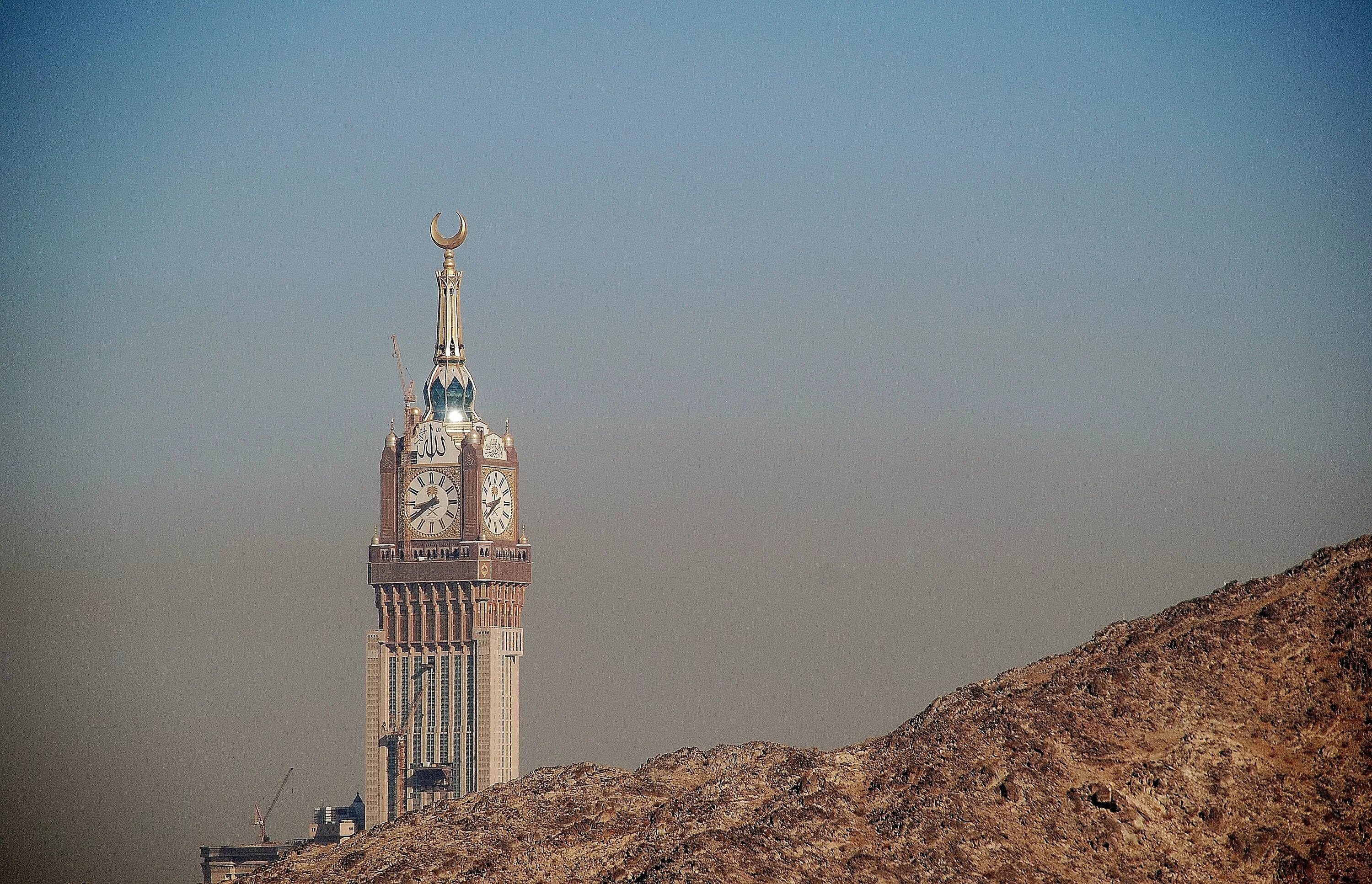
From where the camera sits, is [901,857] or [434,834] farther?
[434,834]

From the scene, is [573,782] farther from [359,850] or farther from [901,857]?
[901,857]

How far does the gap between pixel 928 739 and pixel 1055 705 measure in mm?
3739

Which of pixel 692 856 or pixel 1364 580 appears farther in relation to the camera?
pixel 1364 580

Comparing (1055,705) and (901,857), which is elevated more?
(1055,705)

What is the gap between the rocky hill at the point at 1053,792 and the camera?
191ft

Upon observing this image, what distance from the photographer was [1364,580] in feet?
213

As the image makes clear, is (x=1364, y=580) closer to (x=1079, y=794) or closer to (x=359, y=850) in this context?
(x=1079, y=794)

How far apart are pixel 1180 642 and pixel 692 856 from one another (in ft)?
54.6

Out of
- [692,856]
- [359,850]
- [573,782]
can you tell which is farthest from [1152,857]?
[359,850]

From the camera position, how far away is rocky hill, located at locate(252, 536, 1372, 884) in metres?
58.2

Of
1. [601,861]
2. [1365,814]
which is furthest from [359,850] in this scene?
[1365,814]

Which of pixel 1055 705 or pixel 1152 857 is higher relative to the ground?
pixel 1055 705

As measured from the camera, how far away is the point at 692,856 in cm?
5828

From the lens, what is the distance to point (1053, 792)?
60250mm
